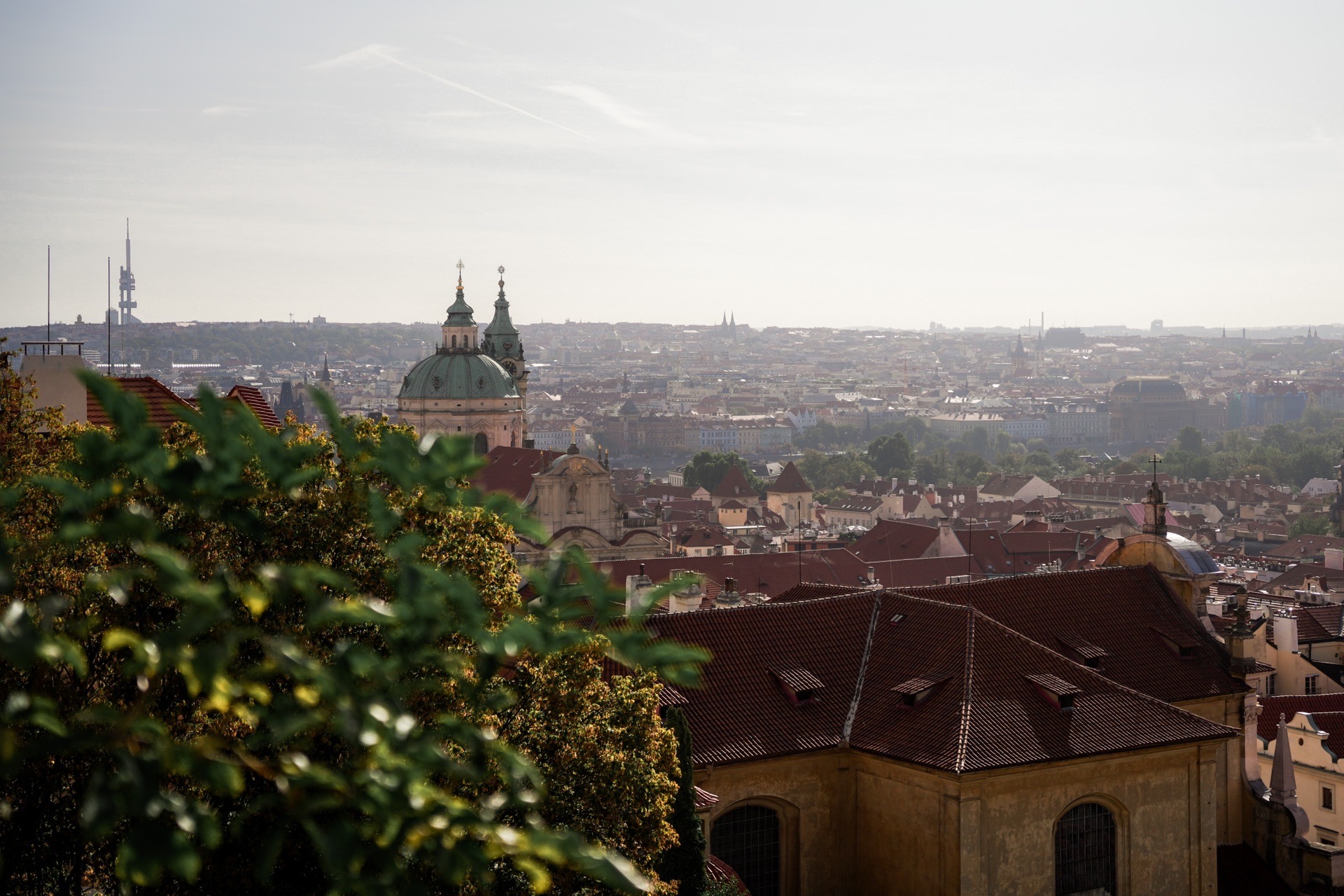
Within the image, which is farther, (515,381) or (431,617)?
(515,381)

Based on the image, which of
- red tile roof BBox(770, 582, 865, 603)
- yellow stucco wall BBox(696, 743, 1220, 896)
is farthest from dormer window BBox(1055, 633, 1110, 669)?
red tile roof BBox(770, 582, 865, 603)

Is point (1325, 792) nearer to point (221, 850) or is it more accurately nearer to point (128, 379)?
point (128, 379)

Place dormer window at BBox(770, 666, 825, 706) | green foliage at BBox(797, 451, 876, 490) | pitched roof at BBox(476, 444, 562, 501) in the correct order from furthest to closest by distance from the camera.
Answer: green foliage at BBox(797, 451, 876, 490) → pitched roof at BBox(476, 444, 562, 501) → dormer window at BBox(770, 666, 825, 706)

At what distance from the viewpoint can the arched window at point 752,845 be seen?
2122cm

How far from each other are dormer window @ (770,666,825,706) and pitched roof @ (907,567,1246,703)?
3530 millimetres

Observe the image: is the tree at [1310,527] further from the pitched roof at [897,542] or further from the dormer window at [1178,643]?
the dormer window at [1178,643]

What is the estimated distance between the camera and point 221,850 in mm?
11266

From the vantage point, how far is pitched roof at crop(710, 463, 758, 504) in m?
111

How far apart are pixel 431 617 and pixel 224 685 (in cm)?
90

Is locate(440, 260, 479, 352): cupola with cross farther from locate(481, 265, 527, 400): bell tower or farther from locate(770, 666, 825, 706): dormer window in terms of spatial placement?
locate(770, 666, 825, 706): dormer window

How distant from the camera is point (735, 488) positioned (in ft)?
367

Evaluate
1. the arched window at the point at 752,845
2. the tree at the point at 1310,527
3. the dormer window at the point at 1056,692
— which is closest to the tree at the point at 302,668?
the arched window at the point at 752,845

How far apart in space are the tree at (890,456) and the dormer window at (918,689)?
5444 inches

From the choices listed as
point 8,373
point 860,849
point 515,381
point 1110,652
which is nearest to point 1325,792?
point 1110,652
